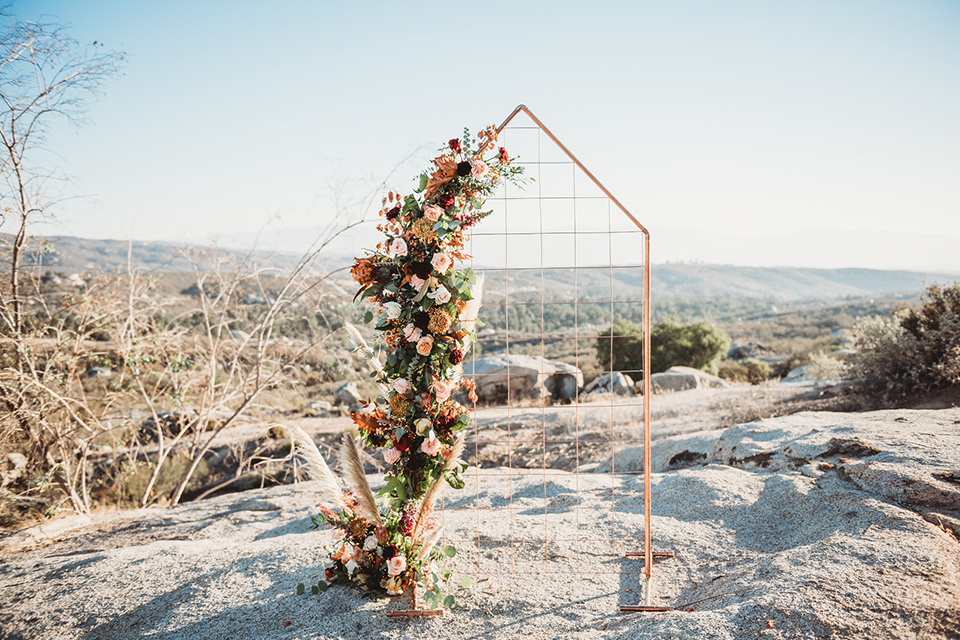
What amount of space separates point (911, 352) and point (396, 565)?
27.0 feet

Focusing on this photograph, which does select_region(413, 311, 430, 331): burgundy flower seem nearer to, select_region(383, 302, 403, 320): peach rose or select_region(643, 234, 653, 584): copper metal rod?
select_region(383, 302, 403, 320): peach rose

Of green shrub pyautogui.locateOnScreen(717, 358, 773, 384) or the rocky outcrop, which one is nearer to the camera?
the rocky outcrop

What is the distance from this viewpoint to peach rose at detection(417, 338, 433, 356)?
3213mm

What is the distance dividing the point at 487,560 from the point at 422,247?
2503mm

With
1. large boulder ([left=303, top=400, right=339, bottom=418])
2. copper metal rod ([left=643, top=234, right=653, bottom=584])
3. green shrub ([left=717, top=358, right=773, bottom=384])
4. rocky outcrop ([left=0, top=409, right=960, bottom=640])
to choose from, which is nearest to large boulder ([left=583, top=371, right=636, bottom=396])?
green shrub ([left=717, top=358, right=773, bottom=384])

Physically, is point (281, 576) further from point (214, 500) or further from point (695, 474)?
point (695, 474)

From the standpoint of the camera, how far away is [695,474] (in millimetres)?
5691

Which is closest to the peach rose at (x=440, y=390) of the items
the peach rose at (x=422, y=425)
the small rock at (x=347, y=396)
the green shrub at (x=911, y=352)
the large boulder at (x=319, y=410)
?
the peach rose at (x=422, y=425)

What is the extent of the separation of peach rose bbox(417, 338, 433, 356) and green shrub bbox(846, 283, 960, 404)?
769cm

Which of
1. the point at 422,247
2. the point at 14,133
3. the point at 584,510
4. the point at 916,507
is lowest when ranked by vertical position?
the point at 584,510

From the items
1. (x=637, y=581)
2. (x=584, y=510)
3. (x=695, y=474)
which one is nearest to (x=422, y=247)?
(x=637, y=581)

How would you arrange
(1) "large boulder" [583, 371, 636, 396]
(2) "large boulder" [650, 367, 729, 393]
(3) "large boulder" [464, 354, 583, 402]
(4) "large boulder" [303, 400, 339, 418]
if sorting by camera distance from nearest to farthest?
(3) "large boulder" [464, 354, 583, 402] → (4) "large boulder" [303, 400, 339, 418] → (1) "large boulder" [583, 371, 636, 396] → (2) "large boulder" [650, 367, 729, 393]

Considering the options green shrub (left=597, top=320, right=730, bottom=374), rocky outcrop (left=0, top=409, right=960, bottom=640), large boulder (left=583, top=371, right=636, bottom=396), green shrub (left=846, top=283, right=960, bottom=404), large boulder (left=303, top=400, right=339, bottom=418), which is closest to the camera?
rocky outcrop (left=0, top=409, right=960, bottom=640)

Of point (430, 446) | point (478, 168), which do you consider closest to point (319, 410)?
point (430, 446)
